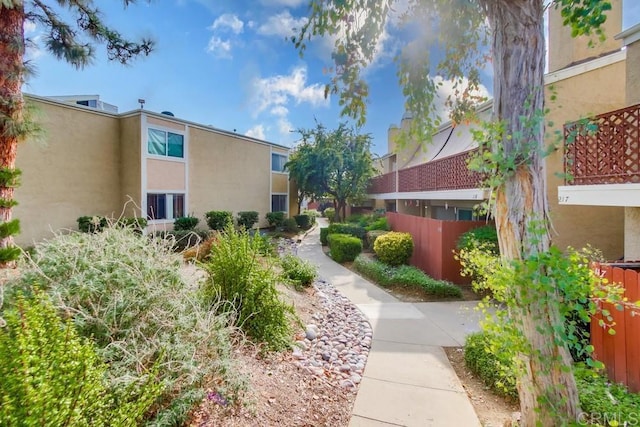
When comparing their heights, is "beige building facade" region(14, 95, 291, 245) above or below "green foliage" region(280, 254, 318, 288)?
above

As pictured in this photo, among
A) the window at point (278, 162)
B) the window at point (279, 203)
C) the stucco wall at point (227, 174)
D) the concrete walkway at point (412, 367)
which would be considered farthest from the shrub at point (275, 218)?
the concrete walkway at point (412, 367)

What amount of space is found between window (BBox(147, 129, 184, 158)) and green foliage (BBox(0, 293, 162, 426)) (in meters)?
13.6

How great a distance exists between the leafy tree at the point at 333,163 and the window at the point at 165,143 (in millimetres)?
8082

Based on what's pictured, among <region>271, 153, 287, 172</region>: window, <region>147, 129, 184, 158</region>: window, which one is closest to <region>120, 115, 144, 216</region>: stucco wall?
<region>147, 129, 184, 158</region>: window

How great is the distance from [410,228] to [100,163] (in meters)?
14.0

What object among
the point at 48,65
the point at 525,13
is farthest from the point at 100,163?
the point at 525,13

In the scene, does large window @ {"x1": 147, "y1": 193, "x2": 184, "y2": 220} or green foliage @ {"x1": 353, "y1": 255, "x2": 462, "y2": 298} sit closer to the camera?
green foliage @ {"x1": 353, "y1": 255, "x2": 462, "y2": 298}

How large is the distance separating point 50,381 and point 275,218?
62.7 feet

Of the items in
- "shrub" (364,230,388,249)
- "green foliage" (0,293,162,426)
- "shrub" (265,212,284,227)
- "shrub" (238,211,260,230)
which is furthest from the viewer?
"shrub" (265,212,284,227)

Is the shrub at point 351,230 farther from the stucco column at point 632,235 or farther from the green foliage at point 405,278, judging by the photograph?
the stucco column at point 632,235

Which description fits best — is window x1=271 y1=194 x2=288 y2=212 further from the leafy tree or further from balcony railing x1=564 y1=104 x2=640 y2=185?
balcony railing x1=564 y1=104 x2=640 y2=185

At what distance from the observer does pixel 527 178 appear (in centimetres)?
229

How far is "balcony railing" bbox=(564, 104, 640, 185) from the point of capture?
17.1 ft

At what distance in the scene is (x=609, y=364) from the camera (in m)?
3.66
